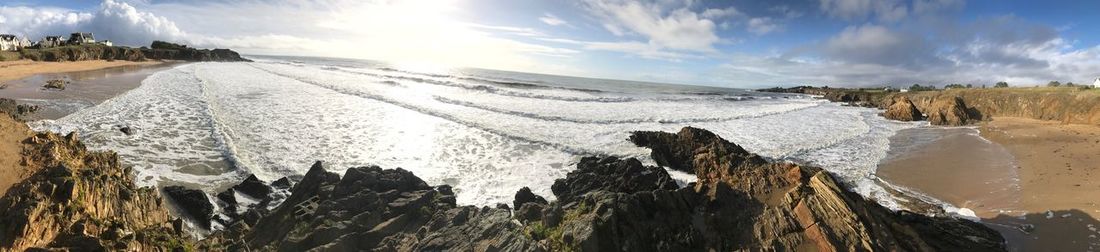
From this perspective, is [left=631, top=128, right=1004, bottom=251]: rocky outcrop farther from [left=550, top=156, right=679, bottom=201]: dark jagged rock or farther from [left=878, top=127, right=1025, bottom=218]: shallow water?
[left=878, top=127, right=1025, bottom=218]: shallow water

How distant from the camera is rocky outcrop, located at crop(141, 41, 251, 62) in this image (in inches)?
3652

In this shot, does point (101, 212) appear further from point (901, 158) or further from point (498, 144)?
point (901, 158)

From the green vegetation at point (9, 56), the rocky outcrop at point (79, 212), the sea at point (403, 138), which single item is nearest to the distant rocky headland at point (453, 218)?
the rocky outcrop at point (79, 212)

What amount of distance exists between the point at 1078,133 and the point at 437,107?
37389 millimetres

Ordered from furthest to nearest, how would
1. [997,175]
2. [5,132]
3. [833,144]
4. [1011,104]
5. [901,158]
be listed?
[1011,104] → [833,144] → [901,158] → [997,175] → [5,132]

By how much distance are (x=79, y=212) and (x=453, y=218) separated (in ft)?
20.4

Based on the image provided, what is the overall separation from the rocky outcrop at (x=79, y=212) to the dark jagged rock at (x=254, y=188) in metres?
2.72

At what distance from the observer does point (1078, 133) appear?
83.0 feet

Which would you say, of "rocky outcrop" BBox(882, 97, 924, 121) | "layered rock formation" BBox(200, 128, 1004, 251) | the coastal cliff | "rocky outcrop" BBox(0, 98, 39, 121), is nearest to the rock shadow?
"layered rock formation" BBox(200, 128, 1004, 251)

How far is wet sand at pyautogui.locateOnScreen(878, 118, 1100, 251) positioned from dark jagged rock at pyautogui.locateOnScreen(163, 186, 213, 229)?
702 inches

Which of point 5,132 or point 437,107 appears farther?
point 437,107

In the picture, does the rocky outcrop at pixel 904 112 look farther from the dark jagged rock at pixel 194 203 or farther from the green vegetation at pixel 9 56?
the green vegetation at pixel 9 56

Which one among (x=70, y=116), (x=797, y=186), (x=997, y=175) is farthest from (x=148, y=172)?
(x=997, y=175)

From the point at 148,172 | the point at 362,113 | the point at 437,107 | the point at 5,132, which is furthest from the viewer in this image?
the point at 437,107
